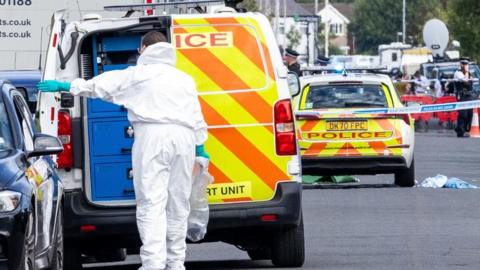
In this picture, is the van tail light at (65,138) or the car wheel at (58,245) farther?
the van tail light at (65,138)

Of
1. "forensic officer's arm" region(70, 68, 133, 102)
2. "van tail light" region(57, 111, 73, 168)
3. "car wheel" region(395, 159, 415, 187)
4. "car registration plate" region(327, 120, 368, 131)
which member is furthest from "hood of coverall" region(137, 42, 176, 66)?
"car wheel" region(395, 159, 415, 187)

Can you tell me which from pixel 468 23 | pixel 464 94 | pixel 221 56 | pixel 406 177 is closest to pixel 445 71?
pixel 468 23

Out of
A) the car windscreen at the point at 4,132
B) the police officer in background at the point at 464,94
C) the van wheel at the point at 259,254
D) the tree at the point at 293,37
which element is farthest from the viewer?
the tree at the point at 293,37

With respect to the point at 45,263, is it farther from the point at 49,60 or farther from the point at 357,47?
the point at 357,47

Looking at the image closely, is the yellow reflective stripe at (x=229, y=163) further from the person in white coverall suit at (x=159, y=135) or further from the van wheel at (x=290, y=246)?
the person in white coverall suit at (x=159, y=135)

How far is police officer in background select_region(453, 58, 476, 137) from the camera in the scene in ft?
131

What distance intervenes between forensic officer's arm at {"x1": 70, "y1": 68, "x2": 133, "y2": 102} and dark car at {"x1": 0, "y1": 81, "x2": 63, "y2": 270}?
401 millimetres

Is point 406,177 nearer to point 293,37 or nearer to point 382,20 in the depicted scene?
point 293,37

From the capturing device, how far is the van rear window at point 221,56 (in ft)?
39.7

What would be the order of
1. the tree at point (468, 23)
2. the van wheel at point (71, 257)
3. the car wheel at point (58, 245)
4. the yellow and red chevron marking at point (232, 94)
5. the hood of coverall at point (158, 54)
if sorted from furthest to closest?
the tree at point (468, 23) → the van wheel at point (71, 257) → the yellow and red chevron marking at point (232, 94) → the hood of coverall at point (158, 54) → the car wheel at point (58, 245)

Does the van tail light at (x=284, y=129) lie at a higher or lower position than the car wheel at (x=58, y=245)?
higher

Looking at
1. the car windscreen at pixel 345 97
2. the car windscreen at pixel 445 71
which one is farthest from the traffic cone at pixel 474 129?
the car windscreen at pixel 345 97

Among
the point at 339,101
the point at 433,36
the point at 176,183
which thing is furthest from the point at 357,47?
the point at 176,183

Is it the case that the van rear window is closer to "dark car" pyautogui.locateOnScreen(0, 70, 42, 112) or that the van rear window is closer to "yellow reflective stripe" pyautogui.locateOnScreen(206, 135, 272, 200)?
"yellow reflective stripe" pyautogui.locateOnScreen(206, 135, 272, 200)
